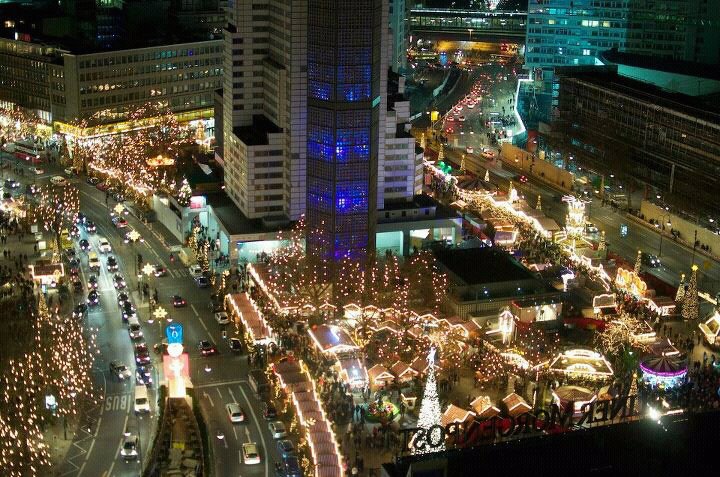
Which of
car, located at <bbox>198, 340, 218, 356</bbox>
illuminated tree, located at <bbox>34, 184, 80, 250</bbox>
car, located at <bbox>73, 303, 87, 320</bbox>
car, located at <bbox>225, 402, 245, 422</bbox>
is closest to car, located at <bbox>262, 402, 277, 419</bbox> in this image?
car, located at <bbox>225, 402, 245, 422</bbox>

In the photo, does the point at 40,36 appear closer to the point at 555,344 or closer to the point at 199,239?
the point at 199,239

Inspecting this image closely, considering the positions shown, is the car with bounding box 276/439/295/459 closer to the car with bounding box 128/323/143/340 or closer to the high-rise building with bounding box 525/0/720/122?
the car with bounding box 128/323/143/340

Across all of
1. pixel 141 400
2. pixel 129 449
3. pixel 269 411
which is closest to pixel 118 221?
pixel 141 400

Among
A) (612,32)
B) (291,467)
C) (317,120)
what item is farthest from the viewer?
(612,32)

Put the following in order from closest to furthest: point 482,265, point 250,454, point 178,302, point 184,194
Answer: point 250,454 → point 178,302 → point 482,265 → point 184,194

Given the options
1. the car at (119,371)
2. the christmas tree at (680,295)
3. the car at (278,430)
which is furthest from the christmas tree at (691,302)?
the car at (119,371)

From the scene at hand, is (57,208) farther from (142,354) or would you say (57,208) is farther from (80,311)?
(142,354)

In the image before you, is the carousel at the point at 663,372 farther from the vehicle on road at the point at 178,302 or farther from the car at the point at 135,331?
the vehicle on road at the point at 178,302
